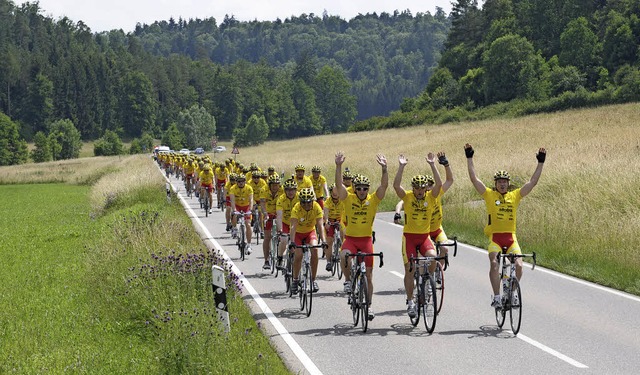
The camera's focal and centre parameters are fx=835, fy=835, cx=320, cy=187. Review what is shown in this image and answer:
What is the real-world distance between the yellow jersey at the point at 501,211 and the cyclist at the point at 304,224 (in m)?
2.78

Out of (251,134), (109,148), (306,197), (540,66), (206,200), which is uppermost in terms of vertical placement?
(540,66)

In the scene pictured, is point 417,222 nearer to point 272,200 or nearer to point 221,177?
point 272,200

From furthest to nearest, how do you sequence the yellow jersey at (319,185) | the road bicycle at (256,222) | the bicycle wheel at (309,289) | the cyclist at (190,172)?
the cyclist at (190,172)
the road bicycle at (256,222)
the yellow jersey at (319,185)
the bicycle wheel at (309,289)

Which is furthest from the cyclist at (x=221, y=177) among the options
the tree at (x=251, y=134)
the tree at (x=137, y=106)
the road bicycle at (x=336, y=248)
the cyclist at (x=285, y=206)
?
the tree at (x=137, y=106)

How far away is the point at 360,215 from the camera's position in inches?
448

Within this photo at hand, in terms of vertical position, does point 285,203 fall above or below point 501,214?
below

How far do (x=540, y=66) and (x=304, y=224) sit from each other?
3511 inches

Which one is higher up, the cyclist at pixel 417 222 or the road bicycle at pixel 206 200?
the cyclist at pixel 417 222

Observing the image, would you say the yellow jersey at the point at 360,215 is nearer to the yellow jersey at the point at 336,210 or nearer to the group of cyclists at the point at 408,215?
the group of cyclists at the point at 408,215

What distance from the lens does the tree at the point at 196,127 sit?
16338cm

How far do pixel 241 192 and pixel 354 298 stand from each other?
7982 millimetres

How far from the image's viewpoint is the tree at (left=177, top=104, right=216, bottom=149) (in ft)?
536

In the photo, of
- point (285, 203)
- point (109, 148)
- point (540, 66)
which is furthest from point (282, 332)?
point (109, 148)

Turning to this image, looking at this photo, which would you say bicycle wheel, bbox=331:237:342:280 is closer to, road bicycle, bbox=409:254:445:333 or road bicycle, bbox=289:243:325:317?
road bicycle, bbox=289:243:325:317
